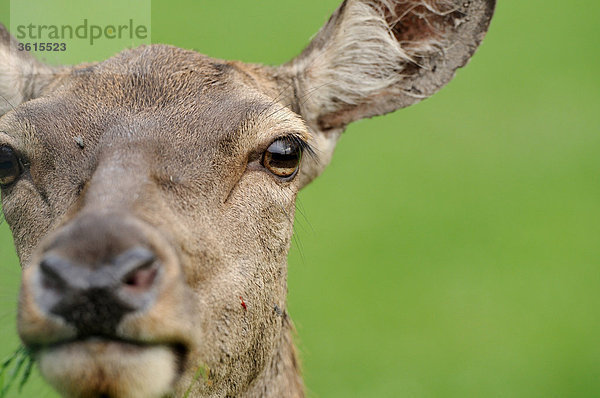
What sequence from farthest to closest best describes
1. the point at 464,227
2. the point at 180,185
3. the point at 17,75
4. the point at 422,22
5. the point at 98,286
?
the point at 464,227
the point at 422,22
the point at 17,75
the point at 180,185
the point at 98,286

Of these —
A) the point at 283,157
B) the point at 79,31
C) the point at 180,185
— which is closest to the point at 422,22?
the point at 283,157

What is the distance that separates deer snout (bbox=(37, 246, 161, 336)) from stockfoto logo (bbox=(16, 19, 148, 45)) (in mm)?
5975

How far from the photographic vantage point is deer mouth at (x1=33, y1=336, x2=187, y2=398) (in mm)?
3777

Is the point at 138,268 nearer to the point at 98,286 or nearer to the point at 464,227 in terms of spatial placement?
the point at 98,286

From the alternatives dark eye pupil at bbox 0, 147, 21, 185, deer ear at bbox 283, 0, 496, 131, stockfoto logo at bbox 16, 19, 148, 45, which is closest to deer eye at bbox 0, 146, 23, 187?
dark eye pupil at bbox 0, 147, 21, 185

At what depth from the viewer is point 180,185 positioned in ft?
15.0

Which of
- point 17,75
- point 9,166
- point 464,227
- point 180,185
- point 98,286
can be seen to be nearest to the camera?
point 98,286

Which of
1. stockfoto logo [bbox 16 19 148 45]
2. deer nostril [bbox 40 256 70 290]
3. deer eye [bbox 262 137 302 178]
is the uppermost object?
deer nostril [bbox 40 256 70 290]

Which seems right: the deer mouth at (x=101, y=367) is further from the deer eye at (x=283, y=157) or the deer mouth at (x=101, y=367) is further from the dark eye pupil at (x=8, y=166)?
the deer eye at (x=283, y=157)

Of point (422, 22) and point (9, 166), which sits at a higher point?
point (422, 22)

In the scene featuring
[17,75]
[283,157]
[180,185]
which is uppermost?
[180,185]

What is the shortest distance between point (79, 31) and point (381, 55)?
279 inches

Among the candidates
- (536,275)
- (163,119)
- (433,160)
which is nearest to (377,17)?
(163,119)

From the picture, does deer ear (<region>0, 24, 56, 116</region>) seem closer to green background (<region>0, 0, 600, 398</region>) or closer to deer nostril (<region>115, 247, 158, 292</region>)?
green background (<region>0, 0, 600, 398</region>)
